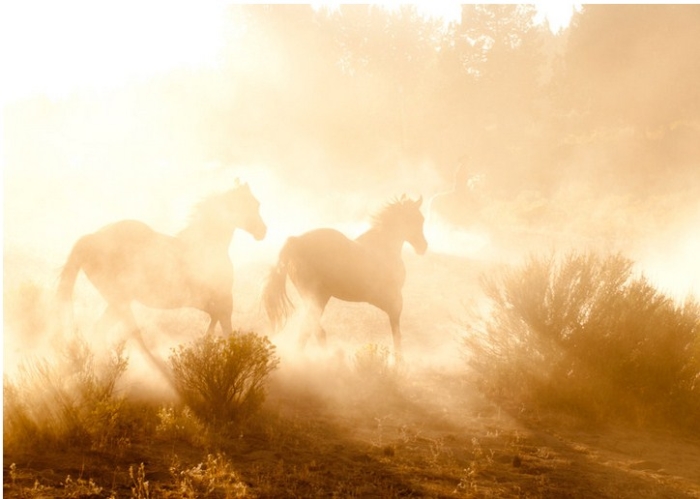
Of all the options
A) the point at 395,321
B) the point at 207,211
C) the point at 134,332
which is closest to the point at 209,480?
the point at 134,332

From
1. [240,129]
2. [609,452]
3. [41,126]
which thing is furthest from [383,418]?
[41,126]

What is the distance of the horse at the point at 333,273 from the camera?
885cm

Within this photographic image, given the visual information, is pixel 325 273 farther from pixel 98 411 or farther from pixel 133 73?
pixel 133 73

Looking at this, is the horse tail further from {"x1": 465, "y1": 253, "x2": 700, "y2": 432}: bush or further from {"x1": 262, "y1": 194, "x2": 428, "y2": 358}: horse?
{"x1": 465, "y1": 253, "x2": 700, "y2": 432}: bush

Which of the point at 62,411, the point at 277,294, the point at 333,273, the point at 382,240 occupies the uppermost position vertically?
the point at 382,240

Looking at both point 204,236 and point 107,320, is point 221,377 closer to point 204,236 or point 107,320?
point 107,320

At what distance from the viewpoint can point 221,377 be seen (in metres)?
6.12

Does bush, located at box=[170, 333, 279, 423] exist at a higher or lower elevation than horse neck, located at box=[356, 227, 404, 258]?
lower

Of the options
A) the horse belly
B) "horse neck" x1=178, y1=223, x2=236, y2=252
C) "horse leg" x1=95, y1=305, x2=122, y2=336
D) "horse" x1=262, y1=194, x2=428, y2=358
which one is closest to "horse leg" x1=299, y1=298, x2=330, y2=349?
"horse" x1=262, y1=194, x2=428, y2=358

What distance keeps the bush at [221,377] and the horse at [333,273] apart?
93.9 inches

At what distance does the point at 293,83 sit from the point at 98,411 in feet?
120

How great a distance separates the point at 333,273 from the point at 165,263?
247 cm

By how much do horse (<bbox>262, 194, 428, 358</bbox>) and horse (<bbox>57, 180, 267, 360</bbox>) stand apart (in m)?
0.63

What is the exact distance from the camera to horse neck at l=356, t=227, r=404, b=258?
10.1 meters
